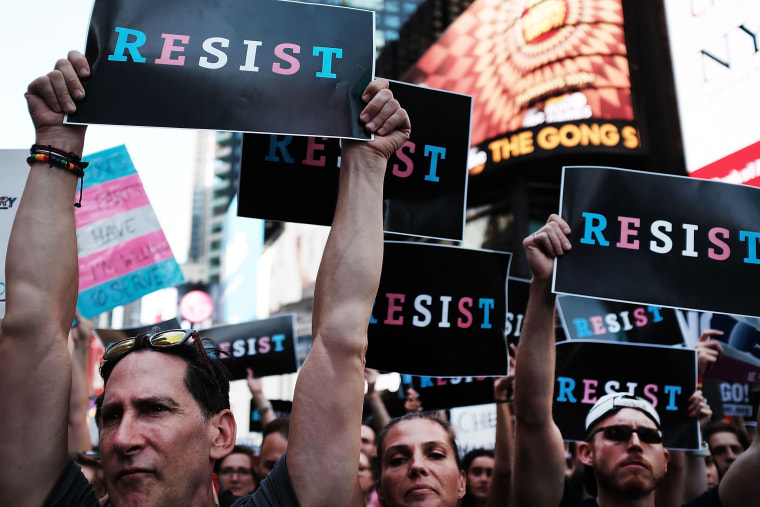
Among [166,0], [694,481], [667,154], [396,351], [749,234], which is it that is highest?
[667,154]

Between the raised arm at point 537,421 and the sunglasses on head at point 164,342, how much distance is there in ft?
4.58

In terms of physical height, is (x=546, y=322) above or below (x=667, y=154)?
below

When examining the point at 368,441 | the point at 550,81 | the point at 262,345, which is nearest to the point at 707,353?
the point at 368,441

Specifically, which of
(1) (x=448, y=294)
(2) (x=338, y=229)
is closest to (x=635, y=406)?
(1) (x=448, y=294)

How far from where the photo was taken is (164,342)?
219 centimetres

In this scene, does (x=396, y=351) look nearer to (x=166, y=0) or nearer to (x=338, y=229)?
(x=338, y=229)

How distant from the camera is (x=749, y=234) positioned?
3.76 metres

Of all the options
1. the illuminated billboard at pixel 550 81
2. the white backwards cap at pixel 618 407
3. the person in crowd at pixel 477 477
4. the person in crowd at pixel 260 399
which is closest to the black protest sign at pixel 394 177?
the white backwards cap at pixel 618 407

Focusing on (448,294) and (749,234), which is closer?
(749,234)

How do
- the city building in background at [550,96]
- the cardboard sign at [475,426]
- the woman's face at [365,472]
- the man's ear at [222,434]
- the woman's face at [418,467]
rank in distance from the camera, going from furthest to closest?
1. the city building in background at [550,96]
2. the cardboard sign at [475,426]
3. the woman's face at [365,472]
4. the woman's face at [418,467]
5. the man's ear at [222,434]

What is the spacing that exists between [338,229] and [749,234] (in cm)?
253

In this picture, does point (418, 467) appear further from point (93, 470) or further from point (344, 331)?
point (93, 470)

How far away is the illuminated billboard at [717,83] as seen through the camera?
30.0ft

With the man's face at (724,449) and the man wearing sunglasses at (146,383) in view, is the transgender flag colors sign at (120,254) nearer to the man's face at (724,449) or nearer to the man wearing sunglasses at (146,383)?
the man wearing sunglasses at (146,383)
